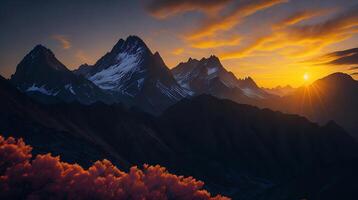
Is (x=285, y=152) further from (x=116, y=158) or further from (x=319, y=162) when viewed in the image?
(x=116, y=158)

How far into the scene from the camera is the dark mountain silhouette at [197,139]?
118 meters

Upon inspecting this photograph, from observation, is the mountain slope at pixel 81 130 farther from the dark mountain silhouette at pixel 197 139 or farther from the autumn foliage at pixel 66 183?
the autumn foliage at pixel 66 183

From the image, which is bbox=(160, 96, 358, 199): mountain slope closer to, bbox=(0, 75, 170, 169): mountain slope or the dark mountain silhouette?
the dark mountain silhouette

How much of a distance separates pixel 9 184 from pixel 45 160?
4713mm

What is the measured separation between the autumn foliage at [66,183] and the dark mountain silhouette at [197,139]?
60.1m

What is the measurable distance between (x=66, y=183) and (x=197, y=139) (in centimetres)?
13617

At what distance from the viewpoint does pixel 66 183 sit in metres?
49.0

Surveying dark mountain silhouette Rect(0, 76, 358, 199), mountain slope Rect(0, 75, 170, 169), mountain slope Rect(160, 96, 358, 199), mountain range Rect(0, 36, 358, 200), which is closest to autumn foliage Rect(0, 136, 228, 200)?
mountain range Rect(0, 36, 358, 200)

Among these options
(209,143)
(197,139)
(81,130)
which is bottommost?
(209,143)

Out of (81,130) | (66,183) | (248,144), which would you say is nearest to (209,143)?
(248,144)

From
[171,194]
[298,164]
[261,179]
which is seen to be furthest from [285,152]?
[171,194]

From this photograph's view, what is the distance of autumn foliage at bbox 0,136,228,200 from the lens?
4716 cm

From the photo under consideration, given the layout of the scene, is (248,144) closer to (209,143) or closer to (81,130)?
(209,143)

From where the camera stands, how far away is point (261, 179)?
166 metres
